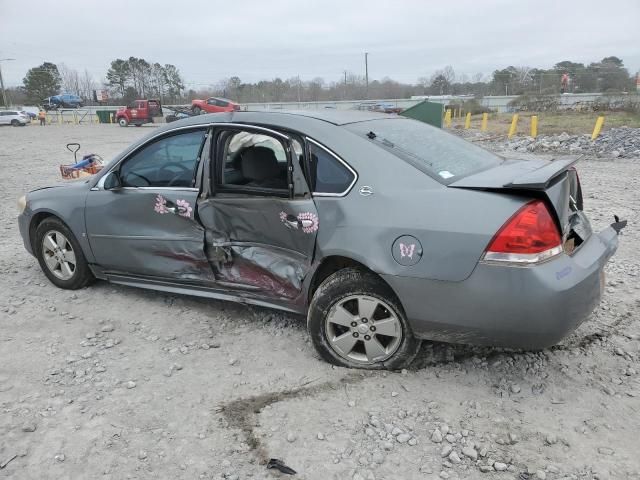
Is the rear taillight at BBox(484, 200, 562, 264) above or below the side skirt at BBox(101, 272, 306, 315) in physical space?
above

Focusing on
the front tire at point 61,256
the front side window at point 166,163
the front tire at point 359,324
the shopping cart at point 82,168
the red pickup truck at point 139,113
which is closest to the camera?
the front tire at point 359,324

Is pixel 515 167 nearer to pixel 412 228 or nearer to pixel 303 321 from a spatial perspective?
pixel 412 228

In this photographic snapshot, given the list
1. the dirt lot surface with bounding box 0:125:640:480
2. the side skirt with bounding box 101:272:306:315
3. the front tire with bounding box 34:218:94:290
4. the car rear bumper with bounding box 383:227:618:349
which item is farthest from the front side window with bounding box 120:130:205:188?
the car rear bumper with bounding box 383:227:618:349

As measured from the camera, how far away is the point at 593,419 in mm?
2637

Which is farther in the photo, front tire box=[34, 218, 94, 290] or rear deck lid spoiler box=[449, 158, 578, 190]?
front tire box=[34, 218, 94, 290]

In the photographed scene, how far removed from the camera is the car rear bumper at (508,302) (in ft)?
8.27

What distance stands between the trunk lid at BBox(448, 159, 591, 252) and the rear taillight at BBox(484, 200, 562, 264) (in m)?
0.11

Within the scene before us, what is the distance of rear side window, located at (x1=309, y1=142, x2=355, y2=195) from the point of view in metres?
3.03

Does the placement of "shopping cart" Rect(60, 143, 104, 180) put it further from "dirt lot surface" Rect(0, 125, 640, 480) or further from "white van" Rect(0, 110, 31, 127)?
"white van" Rect(0, 110, 31, 127)

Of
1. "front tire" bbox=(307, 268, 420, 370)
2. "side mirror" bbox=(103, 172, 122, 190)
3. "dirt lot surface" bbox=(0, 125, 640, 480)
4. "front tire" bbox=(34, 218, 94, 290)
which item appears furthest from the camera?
"front tire" bbox=(34, 218, 94, 290)

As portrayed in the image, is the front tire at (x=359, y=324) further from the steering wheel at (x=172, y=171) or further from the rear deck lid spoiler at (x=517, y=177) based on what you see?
the steering wheel at (x=172, y=171)

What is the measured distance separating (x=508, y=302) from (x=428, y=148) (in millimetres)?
1183

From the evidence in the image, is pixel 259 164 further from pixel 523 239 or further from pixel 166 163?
pixel 523 239

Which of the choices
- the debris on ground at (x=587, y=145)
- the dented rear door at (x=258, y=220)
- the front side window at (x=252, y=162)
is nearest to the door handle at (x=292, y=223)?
the dented rear door at (x=258, y=220)
